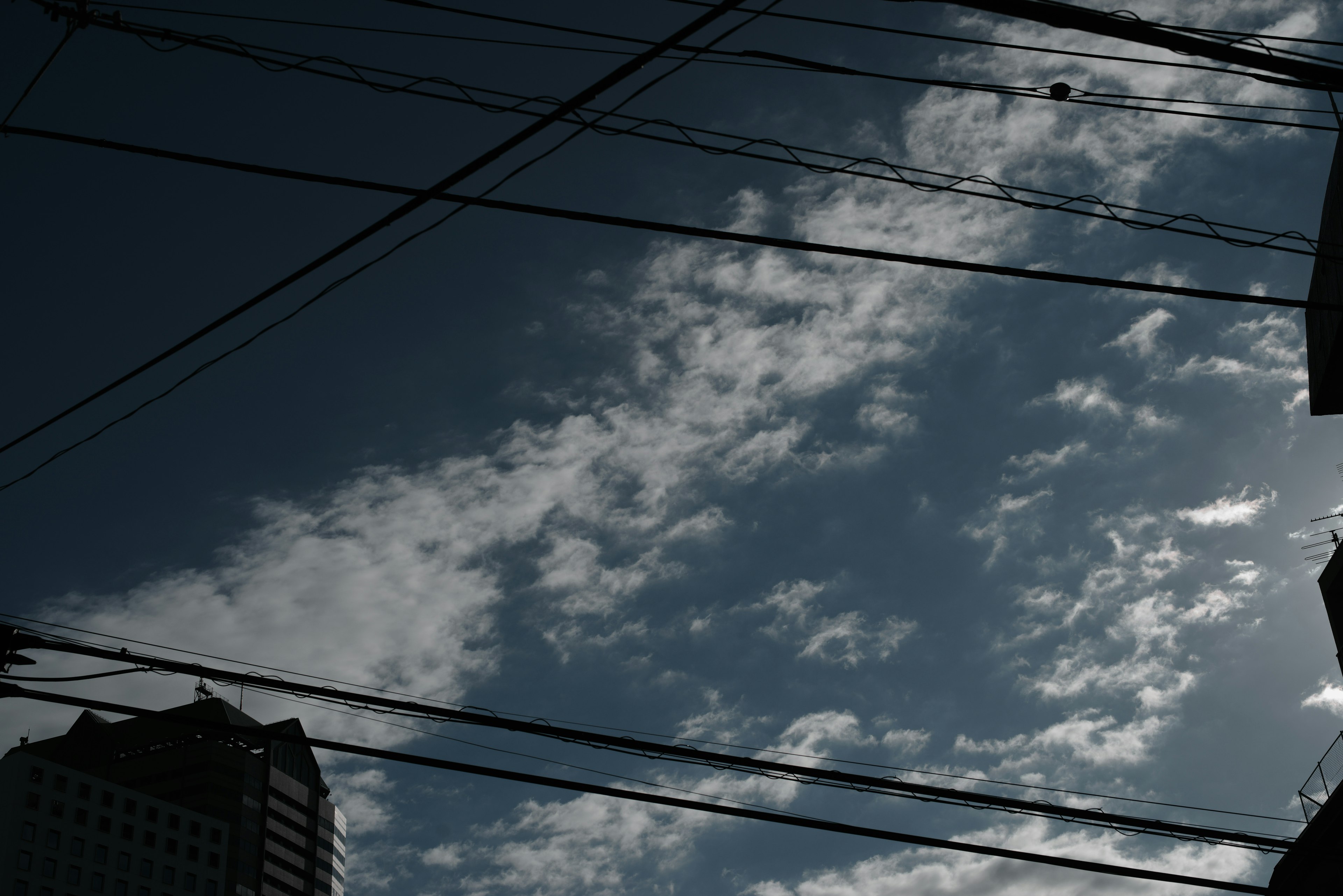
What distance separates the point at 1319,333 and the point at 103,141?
21767mm

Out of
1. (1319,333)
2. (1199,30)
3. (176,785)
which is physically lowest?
(1199,30)

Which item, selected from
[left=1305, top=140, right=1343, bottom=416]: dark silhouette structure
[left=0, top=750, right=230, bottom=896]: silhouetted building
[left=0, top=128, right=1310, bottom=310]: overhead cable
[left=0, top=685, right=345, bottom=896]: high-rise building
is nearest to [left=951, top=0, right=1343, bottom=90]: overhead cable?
[left=0, top=128, right=1310, bottom=310]: overhead cable

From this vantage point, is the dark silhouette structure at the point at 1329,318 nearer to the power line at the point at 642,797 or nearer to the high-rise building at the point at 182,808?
the power line at the point at 642,797

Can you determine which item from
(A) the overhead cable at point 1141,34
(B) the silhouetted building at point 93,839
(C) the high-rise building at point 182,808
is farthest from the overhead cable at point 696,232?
(B) the silhouetted building at point 93,839

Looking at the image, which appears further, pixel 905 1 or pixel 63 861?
pixel 63 861

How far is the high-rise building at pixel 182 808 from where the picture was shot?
314 feet

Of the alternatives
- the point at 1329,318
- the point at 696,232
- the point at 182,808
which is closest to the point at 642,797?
the point at 696,232

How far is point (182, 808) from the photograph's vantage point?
361ft

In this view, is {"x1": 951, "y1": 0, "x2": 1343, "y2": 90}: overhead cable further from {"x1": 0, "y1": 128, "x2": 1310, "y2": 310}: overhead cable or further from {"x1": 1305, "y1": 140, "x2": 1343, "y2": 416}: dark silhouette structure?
{"x1": 1305, "y1": 140, "x2": 1343, "y2": 416}: dark silhouette structure

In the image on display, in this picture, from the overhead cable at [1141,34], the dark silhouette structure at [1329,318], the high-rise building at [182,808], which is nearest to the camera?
the overhead cable at [1141,34]

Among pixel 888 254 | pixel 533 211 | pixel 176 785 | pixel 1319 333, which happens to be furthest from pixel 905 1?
pixel 176 785

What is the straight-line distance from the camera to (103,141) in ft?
Answer: 21.8

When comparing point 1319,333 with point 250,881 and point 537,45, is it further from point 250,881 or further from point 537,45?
point 250,881

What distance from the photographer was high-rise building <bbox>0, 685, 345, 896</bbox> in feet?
314
